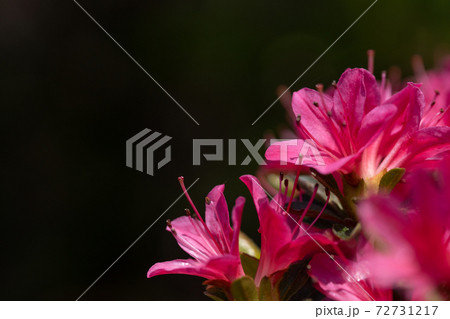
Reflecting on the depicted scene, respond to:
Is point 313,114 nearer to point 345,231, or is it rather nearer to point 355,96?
point 355,96

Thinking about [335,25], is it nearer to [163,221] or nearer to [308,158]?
[163,221]

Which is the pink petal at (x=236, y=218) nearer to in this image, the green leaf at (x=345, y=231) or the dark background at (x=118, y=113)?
the green leaf at (x=345, y=231)

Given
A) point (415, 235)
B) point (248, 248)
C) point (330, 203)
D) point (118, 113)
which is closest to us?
point (415, 235)

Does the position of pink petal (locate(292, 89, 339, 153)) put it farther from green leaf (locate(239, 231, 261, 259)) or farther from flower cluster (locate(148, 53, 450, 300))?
green leaf (locate(239, 231, 261, 259))

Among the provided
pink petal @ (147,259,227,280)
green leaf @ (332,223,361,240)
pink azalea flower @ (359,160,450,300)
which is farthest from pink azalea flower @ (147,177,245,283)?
pink azalea flower @ (359,160,450,300)

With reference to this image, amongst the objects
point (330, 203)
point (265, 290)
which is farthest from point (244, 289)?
point (330, 203)

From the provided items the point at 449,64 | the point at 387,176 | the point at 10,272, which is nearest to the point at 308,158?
the point at 387,176
